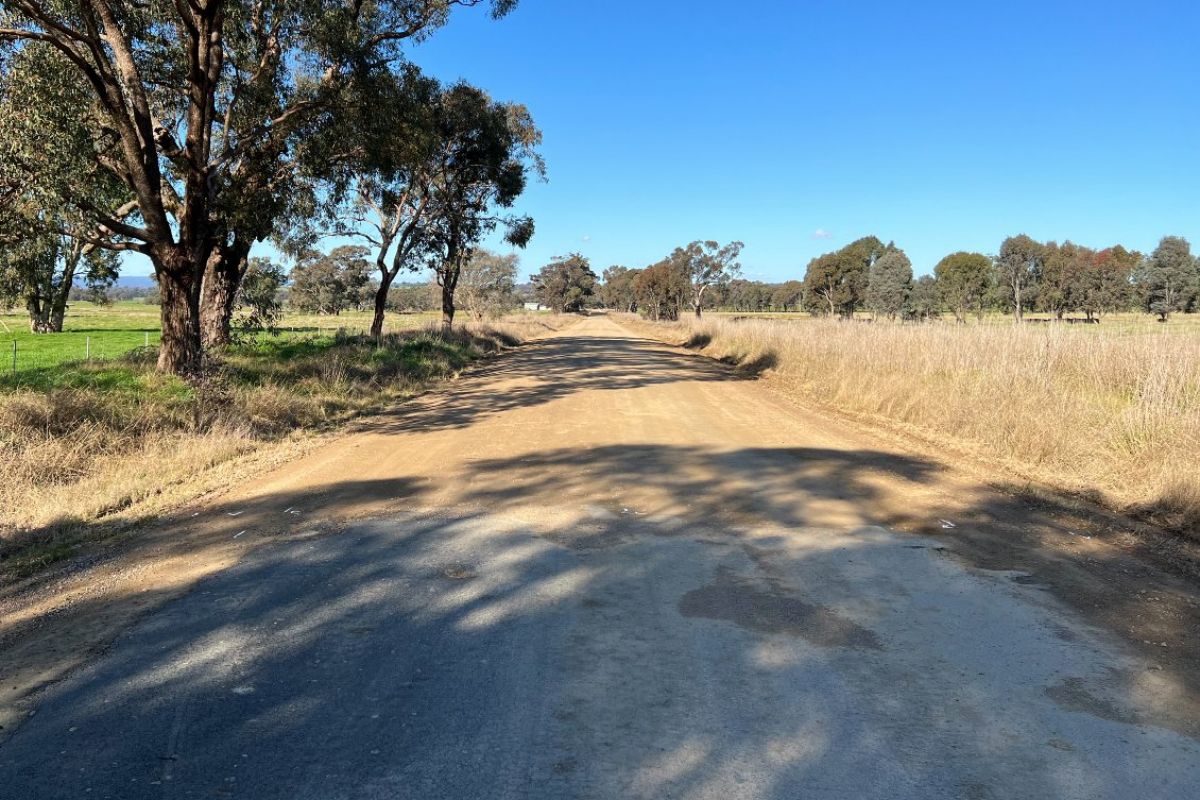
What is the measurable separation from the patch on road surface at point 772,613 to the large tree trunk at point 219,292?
16132mm

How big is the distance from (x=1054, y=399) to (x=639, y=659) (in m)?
8.28

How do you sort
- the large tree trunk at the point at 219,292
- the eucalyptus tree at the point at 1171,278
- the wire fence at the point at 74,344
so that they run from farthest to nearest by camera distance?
the eucalyptus tree at the point at 1171,278 → the wire fence at the point at 74,344 → the large tree trunk at the point at 219,292

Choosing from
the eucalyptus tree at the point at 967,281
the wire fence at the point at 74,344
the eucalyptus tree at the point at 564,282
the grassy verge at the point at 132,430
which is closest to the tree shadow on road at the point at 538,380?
the grassy verge at the point at 132,430

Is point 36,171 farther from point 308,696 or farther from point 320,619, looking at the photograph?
point 308,696

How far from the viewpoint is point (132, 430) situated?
31.0ft

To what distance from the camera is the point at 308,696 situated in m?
3.49

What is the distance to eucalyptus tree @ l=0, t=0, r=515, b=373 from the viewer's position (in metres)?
11.1

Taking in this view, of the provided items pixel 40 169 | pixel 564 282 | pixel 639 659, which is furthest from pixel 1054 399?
pixel 564 282

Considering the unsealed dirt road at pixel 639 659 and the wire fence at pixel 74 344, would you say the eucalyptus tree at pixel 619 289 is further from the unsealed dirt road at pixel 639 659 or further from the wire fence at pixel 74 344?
the unsealed dirt road at pixel 639 659

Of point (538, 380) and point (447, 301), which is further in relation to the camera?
point (447, 301)

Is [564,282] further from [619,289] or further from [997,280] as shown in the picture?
[997,280]

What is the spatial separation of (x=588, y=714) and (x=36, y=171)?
1117 cm

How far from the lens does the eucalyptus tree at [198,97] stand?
11.1m

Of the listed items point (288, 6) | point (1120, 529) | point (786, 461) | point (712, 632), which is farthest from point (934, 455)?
point (288, 6)
